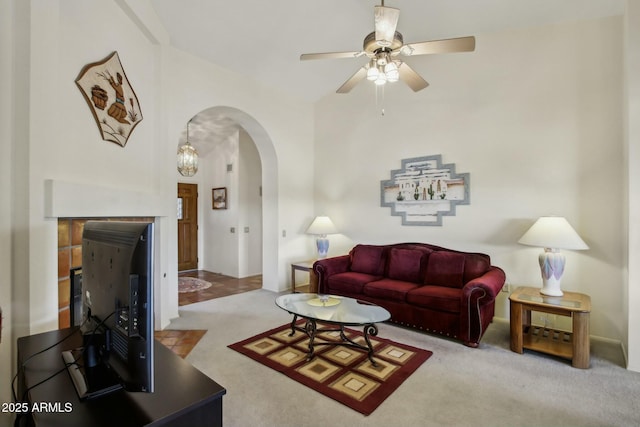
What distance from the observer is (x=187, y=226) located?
276 inches

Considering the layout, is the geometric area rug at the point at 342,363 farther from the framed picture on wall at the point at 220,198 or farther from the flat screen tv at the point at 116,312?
the framed picture on wall at the point at 220,198

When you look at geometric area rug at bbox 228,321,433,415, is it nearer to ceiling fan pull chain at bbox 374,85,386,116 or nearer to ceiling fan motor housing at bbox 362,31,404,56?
ceiling fan motor housing at bbox 362,31,404,56

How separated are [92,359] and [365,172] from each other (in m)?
4.11

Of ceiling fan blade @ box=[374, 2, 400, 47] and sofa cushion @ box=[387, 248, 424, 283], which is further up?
ceiling fan blade @ box=[374, 2, 400, 47]

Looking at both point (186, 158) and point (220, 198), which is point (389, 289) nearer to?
point (186, 158)

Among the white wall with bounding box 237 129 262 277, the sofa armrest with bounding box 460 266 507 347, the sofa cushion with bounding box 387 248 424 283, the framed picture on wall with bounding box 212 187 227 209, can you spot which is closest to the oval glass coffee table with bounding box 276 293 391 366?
the sofa armrest with bounding box 460 266 507 347

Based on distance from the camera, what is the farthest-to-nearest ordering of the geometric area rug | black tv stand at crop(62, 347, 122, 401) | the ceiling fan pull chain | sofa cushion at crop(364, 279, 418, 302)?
1. the ceiling fan pull chain
2. sofa cushion at crop(364, 279, 418, 302)
3. the geometric area rug
4. black tv stand at crop(62, 347, 122, 401)

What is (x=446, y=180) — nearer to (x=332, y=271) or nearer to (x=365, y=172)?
(x=365, y=172)

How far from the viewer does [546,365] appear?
2.67 meters

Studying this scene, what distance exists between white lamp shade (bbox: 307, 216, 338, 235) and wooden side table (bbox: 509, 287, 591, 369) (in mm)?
2544

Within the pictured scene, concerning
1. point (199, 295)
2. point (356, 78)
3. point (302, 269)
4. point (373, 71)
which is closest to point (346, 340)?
point (302, 269)

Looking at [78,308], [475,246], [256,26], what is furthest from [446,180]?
[78,308]

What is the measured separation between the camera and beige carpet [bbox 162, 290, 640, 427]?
1.98 metres

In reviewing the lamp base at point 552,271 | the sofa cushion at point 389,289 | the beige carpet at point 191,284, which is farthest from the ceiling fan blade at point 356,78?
the beige carpet at point 191,284
